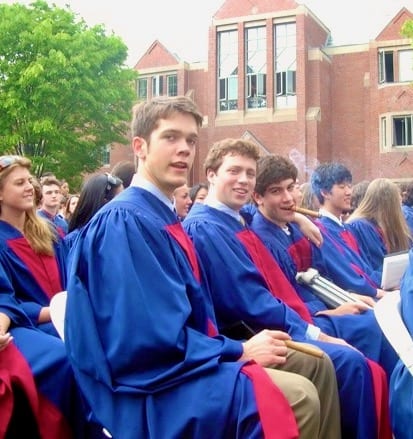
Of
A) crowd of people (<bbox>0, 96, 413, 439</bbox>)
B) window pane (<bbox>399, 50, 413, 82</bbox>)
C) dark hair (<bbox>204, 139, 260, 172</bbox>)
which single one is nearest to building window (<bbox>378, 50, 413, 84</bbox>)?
window pane (<bbox>399, 50, 413, 82</bbox>)

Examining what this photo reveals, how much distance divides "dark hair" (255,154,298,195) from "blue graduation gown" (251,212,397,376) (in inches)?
10.4

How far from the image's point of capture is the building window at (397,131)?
93.1 ft

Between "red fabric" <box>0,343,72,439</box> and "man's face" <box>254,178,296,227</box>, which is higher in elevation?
"man's face" <box>254,178,296,227</box>

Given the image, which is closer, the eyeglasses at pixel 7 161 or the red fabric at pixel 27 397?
the red fabric at pixel 27 397

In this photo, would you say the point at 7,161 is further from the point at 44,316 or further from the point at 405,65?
the point at 405,65

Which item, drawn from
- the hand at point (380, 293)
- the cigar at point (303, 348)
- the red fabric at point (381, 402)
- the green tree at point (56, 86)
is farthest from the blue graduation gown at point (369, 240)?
the green tree at point (56, 86)

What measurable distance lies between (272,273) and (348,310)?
671mm

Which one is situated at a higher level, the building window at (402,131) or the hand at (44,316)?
the building window at (402,131)

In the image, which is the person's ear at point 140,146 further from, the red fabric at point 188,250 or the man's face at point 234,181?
the man's face at point 234,181

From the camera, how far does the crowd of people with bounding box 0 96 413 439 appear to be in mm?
2699

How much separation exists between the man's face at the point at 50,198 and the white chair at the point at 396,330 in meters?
5.41

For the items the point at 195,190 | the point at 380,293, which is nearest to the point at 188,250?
the point at 380,293

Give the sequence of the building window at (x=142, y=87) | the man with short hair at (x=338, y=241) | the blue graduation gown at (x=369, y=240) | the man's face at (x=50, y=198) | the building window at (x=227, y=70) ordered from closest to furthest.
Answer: the man with short hair at (x=338, y=241) < the blue graduation gown at (x=369, y=240) < the man's face at (x=50, y=198) < the building window at (x=227, y=70) < the building window at (x=142, y=87)

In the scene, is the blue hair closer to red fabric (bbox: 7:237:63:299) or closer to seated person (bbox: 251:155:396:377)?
seated person (bbox: 251:155:396:377)
